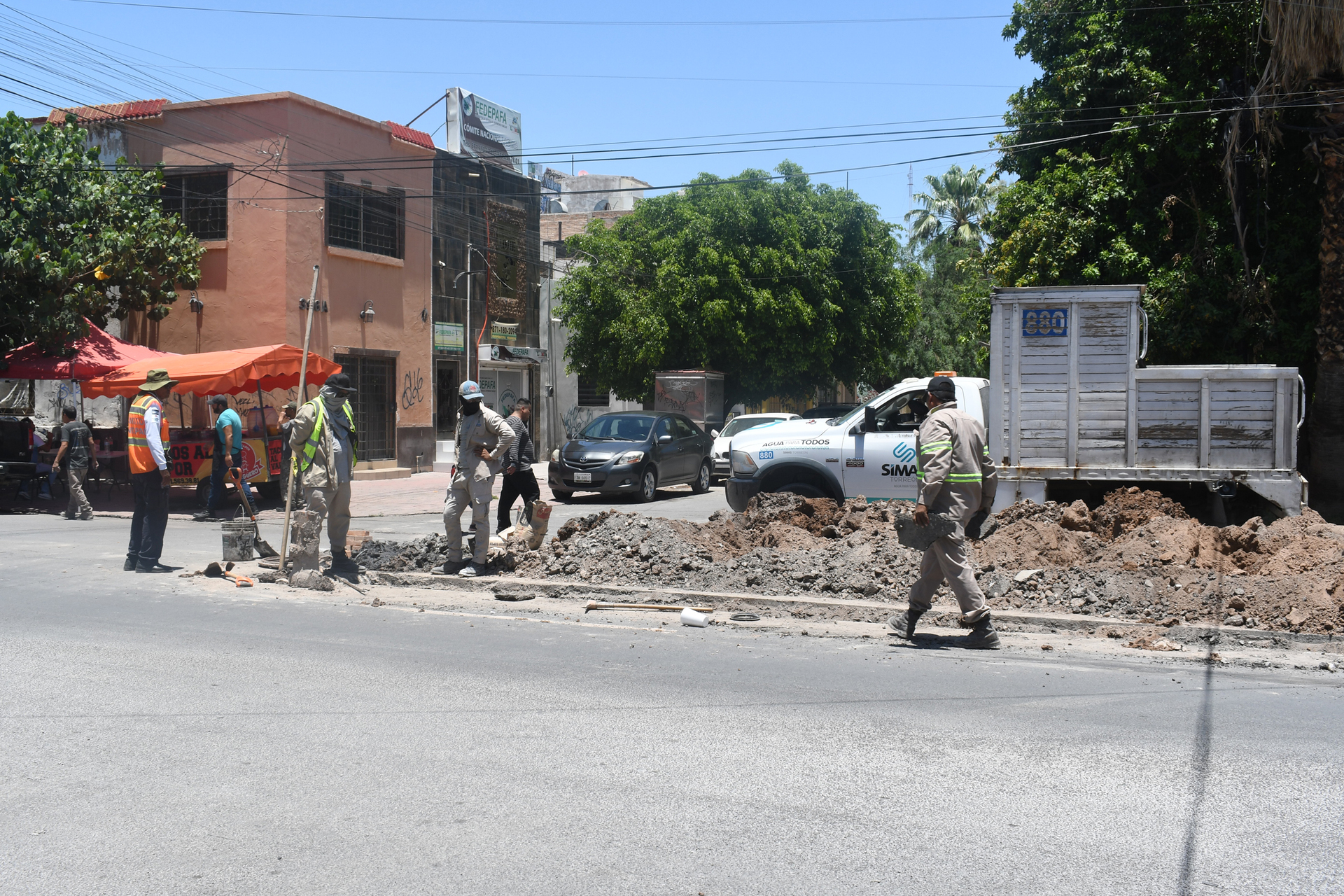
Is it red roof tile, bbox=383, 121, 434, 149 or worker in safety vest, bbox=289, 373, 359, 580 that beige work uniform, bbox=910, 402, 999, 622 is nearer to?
worker in safety vest, bbox=289, 373, 359, 580

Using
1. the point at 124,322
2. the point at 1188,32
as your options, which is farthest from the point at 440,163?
the point at 1188,32

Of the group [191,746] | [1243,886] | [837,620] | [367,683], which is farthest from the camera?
[837,620]

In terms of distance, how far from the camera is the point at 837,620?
8469 mm

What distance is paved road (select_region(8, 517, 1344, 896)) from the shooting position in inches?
144

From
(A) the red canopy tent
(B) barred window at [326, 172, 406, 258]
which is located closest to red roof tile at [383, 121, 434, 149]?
(B) barred window at [326, 172, 406, 258]

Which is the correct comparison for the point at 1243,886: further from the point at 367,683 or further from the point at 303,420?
the point at 303,420

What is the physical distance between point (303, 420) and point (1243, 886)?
8.34 metres

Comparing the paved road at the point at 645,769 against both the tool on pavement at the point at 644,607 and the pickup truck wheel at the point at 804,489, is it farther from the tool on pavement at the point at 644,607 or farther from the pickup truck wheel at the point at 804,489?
the pickup truck wheel at the point at 804,489

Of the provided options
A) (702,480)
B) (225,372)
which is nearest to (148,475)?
(225,372)

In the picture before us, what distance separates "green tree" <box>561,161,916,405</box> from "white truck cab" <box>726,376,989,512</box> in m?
16.9

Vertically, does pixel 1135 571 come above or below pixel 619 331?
below

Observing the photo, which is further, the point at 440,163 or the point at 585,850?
the point at 440,163

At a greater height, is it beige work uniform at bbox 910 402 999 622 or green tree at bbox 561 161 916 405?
green tree at bbox 561 161 916 405

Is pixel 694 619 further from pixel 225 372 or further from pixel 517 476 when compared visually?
pixel 225 372
